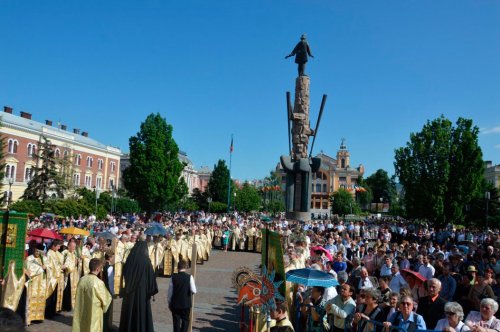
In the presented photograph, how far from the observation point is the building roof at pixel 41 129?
54.5 meters

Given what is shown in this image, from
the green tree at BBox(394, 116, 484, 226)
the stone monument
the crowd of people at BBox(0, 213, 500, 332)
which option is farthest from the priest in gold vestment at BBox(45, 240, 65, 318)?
the green tree at BBox(394, 116, 484, 226)

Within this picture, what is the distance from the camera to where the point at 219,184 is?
3231 inches

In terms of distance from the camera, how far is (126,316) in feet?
23.6

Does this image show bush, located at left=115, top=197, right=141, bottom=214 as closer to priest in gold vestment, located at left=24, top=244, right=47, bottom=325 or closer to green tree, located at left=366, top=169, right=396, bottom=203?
priest in gold vestment, located at left=24, top=244, right=47, bottom=325

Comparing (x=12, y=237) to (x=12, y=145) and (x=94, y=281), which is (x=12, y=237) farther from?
(x=12, y=145)

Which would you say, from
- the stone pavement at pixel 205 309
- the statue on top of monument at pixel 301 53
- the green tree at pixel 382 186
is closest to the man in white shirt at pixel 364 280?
the stone pavement at pixel 205 309

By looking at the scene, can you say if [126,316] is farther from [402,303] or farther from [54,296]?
[402,303]

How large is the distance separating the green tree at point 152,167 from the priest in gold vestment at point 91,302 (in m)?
42.5

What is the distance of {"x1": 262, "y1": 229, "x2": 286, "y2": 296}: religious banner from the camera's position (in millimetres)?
7109

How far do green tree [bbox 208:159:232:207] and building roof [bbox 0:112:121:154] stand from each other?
20.4 meters

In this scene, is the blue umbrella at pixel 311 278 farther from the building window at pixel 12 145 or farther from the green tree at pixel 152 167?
the building window at pixel 12 145

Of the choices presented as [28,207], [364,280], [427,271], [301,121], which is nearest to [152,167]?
[28,207]

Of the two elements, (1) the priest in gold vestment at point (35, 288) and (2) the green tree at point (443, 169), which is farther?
(2) the green tree at point (443, 169)

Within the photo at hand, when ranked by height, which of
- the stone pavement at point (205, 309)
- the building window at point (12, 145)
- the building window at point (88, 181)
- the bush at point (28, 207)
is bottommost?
the stone pavement at point (205, 309)
